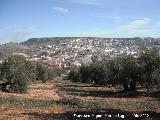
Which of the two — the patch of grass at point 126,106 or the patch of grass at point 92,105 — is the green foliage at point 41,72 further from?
the patch of grass at point 126,106

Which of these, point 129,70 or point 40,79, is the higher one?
point 129,70

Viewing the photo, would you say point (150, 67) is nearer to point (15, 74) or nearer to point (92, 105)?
point (92, 105)

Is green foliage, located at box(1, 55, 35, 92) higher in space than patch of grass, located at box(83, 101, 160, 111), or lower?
higher

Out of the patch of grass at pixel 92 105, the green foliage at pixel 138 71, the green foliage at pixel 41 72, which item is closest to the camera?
the patch of grass at pixel 92 105

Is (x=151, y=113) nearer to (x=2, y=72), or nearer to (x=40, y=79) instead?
(x=2, y=72)

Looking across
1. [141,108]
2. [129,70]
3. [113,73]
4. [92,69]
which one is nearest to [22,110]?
[141,108]

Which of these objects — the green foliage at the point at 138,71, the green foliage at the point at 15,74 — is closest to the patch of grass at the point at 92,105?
the green foliage at the point at 138,71

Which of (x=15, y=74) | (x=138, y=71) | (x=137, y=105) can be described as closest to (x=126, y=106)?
(x=137, y=105)

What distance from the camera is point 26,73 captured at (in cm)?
6262

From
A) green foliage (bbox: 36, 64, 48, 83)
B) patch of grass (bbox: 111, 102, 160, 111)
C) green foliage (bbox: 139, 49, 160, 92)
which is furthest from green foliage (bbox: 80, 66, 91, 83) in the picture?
patch of grass (bbox: 111, 102, 160, 111)

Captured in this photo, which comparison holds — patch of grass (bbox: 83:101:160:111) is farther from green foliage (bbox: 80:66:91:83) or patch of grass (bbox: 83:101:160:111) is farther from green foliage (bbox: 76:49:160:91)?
green foliage (bbox: 80:66:91:83)

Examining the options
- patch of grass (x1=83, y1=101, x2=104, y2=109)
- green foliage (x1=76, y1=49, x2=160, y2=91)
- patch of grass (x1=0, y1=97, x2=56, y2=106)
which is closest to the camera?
patch of grass (x1=83, y1=101, x2=104, y2=109)

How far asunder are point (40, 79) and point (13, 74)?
162ft

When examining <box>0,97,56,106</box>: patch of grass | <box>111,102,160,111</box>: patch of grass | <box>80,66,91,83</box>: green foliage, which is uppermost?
<box>0,97,56,106</box>: patch of grass
